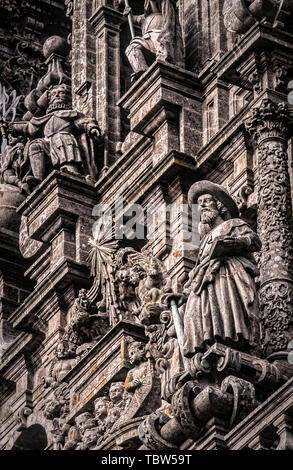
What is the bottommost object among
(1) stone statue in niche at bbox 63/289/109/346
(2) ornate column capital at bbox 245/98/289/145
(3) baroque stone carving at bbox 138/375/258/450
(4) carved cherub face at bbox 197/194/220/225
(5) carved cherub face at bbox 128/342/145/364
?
(3) baroque stone carving at bbox 138/375/258/450

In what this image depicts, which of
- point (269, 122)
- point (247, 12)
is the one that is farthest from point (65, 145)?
point (269, 122)

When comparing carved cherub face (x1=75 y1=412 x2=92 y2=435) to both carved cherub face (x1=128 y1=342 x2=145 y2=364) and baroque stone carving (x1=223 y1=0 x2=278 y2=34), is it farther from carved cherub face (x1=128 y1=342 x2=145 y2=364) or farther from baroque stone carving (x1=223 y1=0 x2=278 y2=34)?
baroque stone carving (x1=223 y1=0 x2=278 y2=34)

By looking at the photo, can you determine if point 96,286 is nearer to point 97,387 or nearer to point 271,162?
point 97,387

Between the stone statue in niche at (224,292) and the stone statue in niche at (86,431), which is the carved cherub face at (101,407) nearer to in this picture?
the stone statue in niche at (86,431)

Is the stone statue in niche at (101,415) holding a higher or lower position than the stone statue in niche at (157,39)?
lower

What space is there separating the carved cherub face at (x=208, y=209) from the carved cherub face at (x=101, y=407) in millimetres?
3435

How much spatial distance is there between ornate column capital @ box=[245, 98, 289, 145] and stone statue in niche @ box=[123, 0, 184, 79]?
3570 mm

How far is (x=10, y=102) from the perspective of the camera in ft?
151

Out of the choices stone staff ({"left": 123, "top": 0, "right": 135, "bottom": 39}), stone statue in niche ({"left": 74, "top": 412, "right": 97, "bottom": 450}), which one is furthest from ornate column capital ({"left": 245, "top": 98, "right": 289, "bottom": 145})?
stone staff ({"left": 123, "top": 0, "right": 135, "bottom": 39})

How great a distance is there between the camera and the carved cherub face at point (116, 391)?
119ft

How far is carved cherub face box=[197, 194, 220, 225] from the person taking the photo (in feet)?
113

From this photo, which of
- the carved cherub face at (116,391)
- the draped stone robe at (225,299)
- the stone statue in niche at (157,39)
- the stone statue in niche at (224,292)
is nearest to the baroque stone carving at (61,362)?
the carved cherub face at (116,391)

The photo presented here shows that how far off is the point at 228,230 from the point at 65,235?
634 centimetres

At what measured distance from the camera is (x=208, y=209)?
3447 cm
